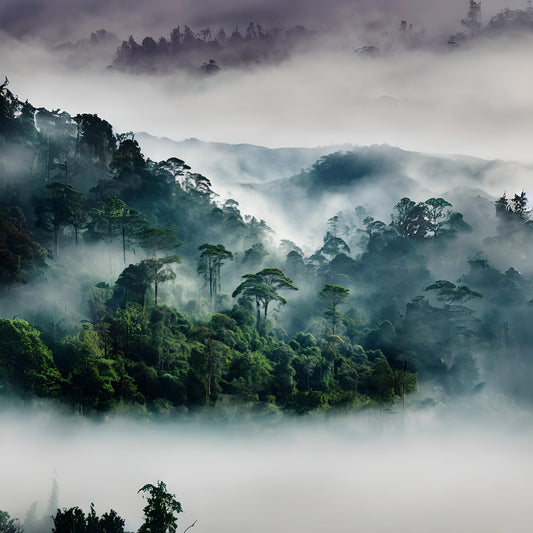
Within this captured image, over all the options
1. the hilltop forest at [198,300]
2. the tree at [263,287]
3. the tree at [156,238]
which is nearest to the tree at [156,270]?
the hilltop forest at [198,300]

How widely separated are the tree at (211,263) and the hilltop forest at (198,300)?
34 cm

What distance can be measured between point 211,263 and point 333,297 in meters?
18.9

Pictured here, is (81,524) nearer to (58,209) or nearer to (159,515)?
(159,515)

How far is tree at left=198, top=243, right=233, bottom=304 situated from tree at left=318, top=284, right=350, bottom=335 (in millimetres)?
14517

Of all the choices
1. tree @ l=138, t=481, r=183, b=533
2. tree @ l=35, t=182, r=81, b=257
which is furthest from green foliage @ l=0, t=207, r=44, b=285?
tree @ l=138, t=481, r=183, b=533

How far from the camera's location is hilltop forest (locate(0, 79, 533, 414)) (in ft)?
211

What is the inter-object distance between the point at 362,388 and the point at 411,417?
29.5 ft

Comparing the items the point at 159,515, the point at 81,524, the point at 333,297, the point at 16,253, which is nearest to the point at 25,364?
the point at 16,253

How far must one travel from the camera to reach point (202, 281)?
85.7 m

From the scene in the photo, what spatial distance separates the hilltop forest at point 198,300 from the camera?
211ft

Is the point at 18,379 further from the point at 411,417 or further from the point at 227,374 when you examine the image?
the point at 411,417

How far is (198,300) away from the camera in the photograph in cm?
8012

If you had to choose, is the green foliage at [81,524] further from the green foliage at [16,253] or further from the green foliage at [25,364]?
the green foliage at [16,253]

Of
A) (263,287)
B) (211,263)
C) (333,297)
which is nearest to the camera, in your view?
(263,287)
